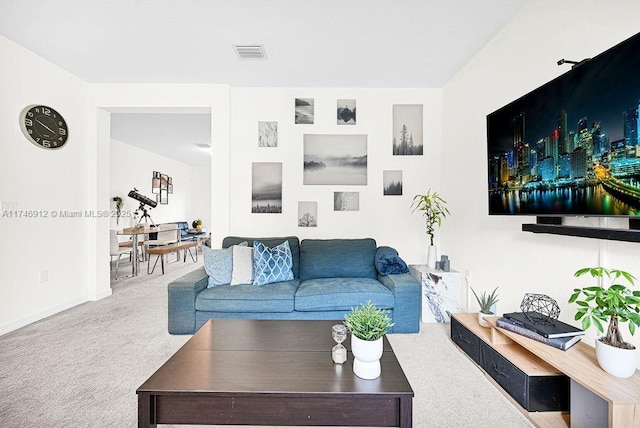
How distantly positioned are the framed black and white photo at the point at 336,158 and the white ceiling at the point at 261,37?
0.66 metres

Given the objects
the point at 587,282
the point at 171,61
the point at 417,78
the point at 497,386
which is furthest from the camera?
the point at 417,78

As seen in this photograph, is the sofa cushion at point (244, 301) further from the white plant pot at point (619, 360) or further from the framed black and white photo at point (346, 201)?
the white plant pot at point (619, 360)

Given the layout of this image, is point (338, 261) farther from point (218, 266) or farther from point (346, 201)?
point (218, 266)

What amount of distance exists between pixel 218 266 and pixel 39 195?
204 cm

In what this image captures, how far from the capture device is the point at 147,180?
762cm

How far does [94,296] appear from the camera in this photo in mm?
3697

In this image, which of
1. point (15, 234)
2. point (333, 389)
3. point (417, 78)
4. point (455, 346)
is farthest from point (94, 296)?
point (417, 78)

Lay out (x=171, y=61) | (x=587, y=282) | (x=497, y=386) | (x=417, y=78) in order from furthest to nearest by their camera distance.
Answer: (x=417, y=78) → (x=171, y=61) → (x=497, y=386) → (x=587, y=282)

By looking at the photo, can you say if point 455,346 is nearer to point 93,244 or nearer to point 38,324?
point 38,324

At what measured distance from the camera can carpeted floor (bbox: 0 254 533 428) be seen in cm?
166

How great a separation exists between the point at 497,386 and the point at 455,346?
0.56 meters

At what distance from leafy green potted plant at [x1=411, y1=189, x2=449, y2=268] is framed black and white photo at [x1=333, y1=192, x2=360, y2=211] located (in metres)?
0.70

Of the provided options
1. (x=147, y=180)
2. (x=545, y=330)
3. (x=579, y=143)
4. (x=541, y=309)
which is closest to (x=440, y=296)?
(x=541, y=309)

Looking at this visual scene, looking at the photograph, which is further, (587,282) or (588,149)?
(587,282)
